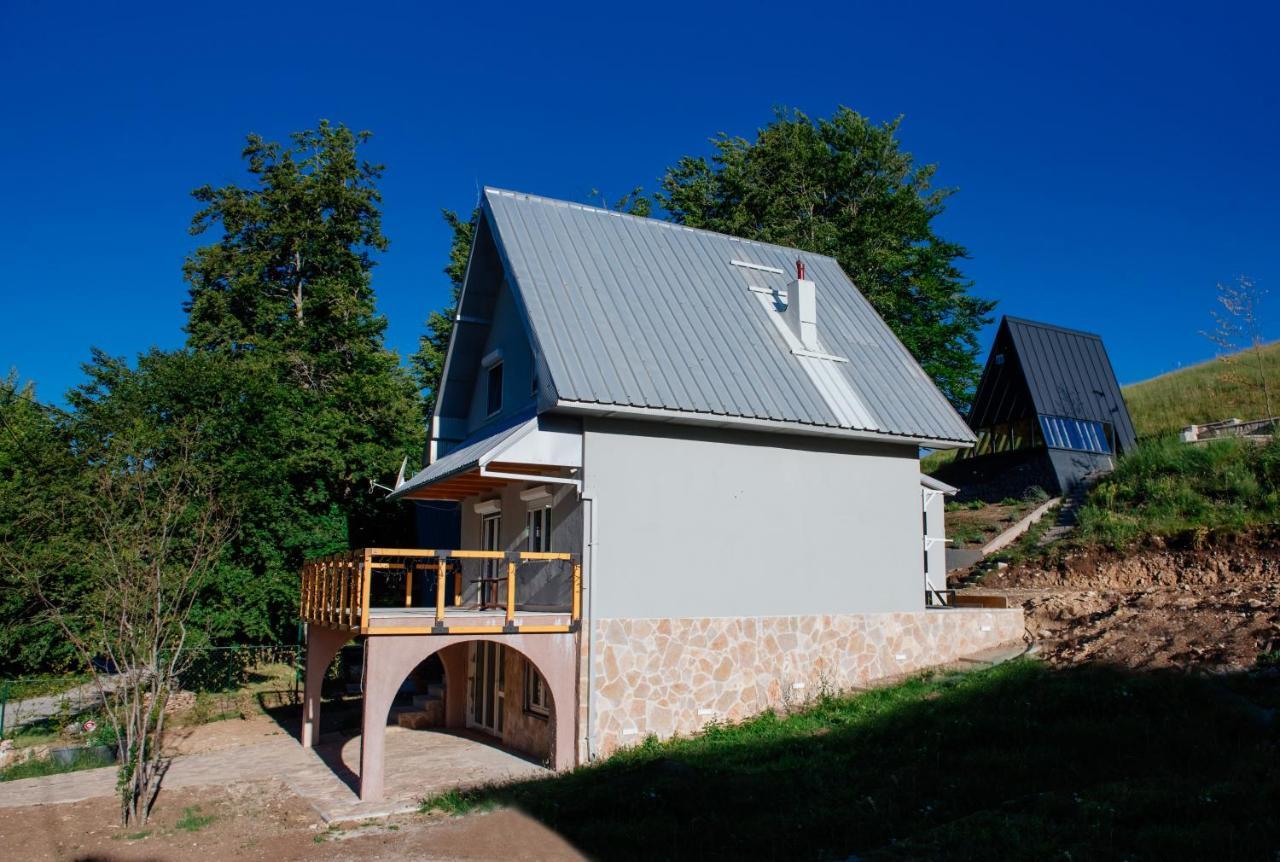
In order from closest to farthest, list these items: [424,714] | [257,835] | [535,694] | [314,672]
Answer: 1. [257,835]
2. [535,694]
3. [314,672]
4. [424,714]

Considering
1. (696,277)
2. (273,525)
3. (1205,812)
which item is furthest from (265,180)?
(1205,812)

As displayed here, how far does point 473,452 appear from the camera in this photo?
14.6 metres

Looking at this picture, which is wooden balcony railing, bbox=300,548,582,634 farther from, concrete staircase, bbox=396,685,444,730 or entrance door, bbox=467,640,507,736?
concrete staircase, bbox=396,685,444,730

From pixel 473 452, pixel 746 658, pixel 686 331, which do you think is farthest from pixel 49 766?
pixel 686 331

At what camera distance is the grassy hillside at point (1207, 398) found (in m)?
36.2

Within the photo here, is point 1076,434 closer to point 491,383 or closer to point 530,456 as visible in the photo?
point 491,383

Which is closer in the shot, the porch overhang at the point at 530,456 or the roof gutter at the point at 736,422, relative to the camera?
the porch overhang at the point at 530,456

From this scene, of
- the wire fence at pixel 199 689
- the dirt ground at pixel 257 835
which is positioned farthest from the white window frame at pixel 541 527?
the wire fence at pixel 199 689

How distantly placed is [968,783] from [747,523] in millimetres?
5837

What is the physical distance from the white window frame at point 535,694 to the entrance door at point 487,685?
3.42 ft

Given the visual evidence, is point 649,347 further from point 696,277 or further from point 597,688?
point 597,688

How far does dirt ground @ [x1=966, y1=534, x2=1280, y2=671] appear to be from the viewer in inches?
483

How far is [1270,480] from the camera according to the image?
2023 cm

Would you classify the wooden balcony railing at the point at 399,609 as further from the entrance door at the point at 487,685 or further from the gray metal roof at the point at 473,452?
the gray metal roof at the point at 473,452
